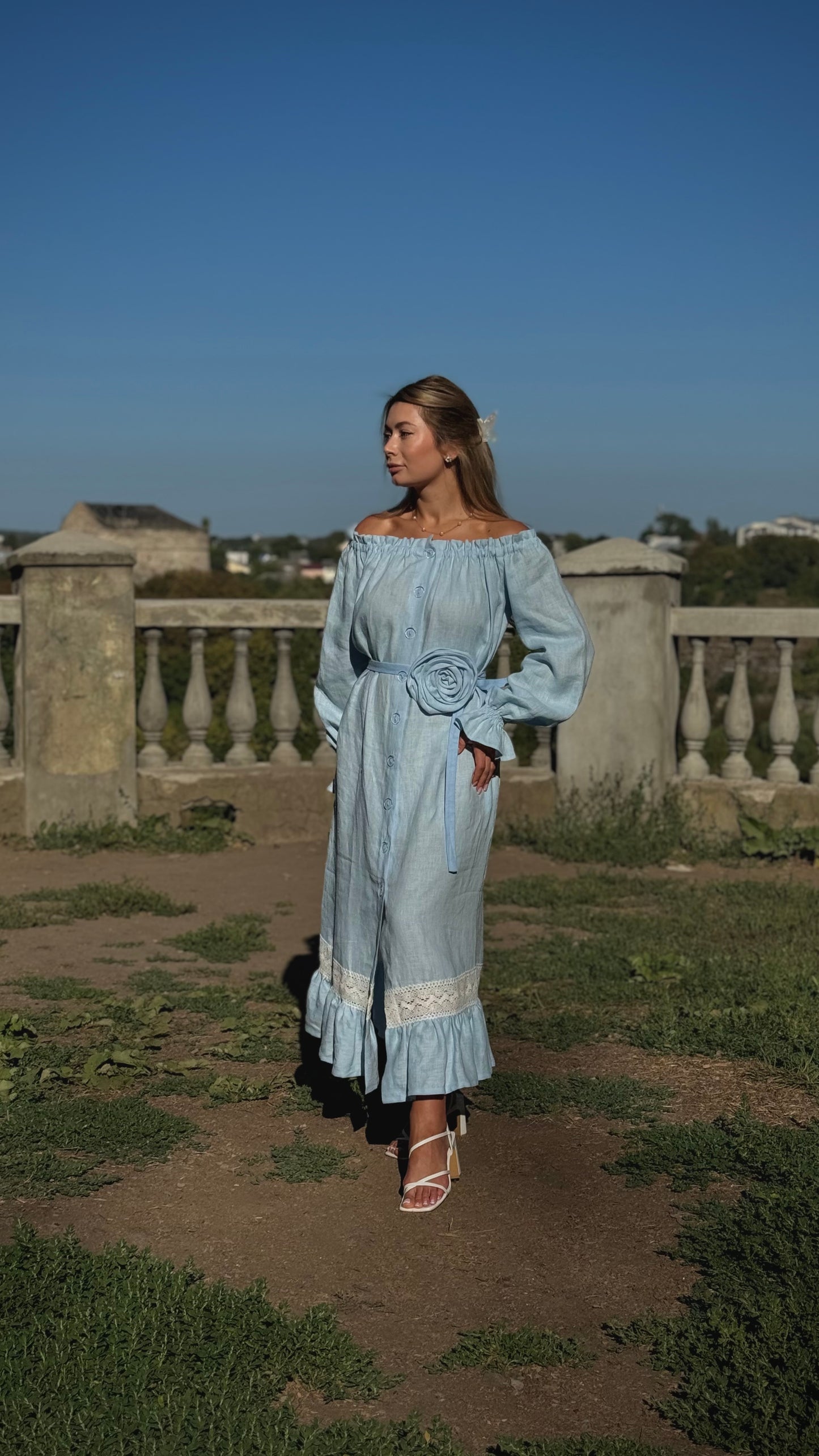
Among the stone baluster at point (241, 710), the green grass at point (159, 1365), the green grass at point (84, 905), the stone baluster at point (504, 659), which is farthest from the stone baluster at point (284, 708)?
the green grass at point (159, 1365)

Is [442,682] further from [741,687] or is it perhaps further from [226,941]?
[741,687]

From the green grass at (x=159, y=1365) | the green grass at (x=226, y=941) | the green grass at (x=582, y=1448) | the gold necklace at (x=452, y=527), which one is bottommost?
the green grass at (x=226, y=941)

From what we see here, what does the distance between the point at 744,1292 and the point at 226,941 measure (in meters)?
3.60

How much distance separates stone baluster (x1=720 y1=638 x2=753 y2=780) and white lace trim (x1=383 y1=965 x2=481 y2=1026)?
5182 millimetres

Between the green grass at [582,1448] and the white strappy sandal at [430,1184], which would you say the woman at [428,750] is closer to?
the white strappy sandal at [430,1184]

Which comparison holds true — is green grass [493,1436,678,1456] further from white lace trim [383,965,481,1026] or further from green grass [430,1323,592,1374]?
white lace trim [383,965,481,1026]

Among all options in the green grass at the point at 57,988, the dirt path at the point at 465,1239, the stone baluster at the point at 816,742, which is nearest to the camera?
the dirt path at the point at 465,1239

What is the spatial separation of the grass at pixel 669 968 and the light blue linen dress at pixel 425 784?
1.29m

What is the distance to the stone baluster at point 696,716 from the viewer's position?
9086 millimetres

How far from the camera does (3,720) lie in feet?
29.1

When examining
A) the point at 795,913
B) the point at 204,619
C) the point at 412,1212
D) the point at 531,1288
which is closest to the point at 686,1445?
the point at 531,1288

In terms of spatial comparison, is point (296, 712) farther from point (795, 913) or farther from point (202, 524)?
point (202, 524)

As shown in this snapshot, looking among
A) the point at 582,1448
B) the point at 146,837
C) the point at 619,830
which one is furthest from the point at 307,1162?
the point at 619,830

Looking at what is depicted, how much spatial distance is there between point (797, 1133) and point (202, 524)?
116752 mm
